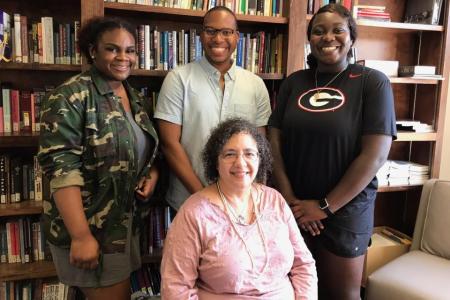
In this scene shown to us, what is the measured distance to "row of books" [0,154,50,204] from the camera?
1.89 metres

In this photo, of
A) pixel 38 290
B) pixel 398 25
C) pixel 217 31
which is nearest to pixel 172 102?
pixel 217 31

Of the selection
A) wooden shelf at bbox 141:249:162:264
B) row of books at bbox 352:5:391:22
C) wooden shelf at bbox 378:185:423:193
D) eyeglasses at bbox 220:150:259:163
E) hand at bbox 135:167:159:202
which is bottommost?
wooden shelf at bbox 141:249:162:264

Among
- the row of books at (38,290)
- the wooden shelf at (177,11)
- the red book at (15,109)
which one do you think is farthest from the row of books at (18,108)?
the row of books at (38,290)

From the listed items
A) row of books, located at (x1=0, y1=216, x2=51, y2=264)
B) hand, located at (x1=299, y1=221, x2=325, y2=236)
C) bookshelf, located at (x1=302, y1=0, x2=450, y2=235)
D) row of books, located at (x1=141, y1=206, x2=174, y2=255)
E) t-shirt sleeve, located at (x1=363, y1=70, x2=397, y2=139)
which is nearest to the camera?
t-shirt sleeve, located at (x1=363, y1=70, x2=397, y2=139)

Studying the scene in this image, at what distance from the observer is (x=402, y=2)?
263 centimetres

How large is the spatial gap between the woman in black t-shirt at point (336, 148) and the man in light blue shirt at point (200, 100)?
283 millimetres

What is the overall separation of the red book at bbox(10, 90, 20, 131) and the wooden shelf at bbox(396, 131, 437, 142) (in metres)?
2.19

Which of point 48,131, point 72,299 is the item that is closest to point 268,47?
point 48,131

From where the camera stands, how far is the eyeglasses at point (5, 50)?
178 centimetres

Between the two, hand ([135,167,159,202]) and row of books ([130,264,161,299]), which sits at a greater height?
hand ([135,167,159,202])

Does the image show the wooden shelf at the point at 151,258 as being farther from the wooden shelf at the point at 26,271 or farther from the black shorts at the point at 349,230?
the black shorts at the point at 349,230

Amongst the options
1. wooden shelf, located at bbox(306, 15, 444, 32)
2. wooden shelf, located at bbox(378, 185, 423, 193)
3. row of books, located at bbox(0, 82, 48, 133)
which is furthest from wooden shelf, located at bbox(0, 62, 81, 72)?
wooden shelf, located at bbox(378, 185, 423, 193)

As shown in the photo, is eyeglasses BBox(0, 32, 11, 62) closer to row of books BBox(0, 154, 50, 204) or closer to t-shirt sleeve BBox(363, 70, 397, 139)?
row of books BBox(0, 154, 50, 204)

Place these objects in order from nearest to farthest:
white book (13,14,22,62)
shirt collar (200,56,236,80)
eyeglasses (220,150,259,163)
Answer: eyeglasses (220,150,259,163), shirt collar (200,56,236,80), white book (13,14,22,62)
